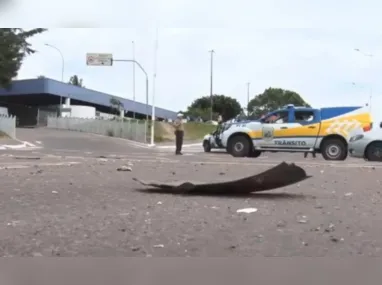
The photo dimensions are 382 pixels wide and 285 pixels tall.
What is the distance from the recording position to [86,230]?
15.3 ft

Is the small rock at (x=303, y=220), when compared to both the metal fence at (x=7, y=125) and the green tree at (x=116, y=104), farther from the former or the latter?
the green tree at (x=116, y=104)

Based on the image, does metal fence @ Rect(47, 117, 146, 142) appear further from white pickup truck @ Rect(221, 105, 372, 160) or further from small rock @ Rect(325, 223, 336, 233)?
small rock @ Rect(325, 223, 336, 233)

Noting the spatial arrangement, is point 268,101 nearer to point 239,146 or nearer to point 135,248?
point 239,146

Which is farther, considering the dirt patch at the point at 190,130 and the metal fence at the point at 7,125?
the dirt patch at the point at 190,130

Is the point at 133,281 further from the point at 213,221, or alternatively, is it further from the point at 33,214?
the point at 33,214

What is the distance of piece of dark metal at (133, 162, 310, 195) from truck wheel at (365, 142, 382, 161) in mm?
10888

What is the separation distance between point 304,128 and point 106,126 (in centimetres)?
2790

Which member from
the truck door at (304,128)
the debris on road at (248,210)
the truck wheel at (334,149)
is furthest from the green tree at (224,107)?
the debris on road at (248,210)

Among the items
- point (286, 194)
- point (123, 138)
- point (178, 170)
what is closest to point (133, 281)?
point (286, 194)

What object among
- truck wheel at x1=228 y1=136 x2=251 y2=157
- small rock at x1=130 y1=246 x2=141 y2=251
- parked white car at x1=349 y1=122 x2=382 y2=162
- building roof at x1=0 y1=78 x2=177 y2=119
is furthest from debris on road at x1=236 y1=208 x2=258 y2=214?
building roof at x1=0 y1=78 x2=177 y2=119

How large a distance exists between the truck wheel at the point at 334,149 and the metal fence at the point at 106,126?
74.6 feet

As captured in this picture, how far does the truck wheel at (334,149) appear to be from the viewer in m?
18.4

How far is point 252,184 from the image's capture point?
7.00 metres

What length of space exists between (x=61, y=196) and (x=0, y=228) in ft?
6.48
